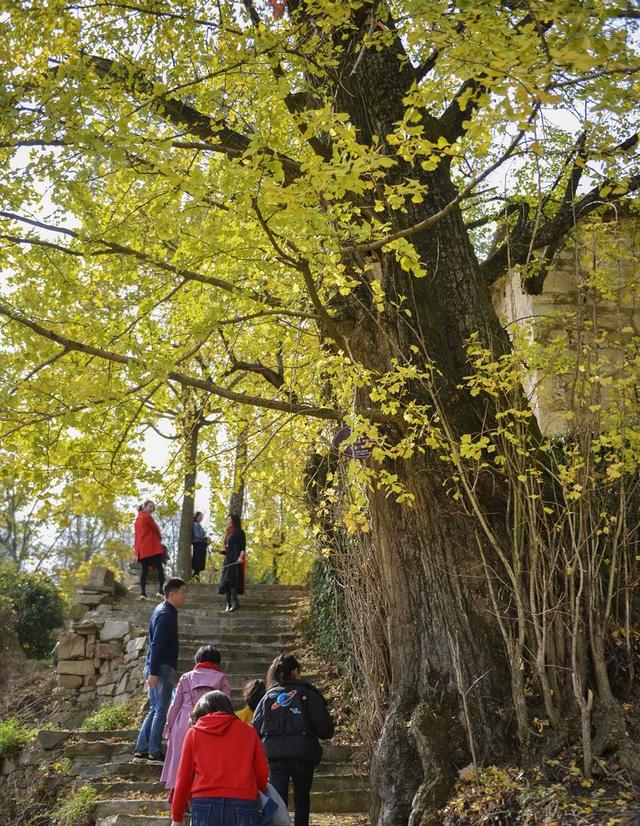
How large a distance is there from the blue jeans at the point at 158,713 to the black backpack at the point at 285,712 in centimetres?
212

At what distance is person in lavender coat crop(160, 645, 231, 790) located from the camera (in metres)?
6.35

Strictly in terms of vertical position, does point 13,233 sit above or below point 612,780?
above

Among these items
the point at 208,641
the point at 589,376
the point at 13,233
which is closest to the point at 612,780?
the point at 589,376

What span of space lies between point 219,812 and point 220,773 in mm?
197

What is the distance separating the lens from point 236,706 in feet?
30.1

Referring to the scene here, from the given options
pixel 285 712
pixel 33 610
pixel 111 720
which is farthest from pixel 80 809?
pixel 33 610

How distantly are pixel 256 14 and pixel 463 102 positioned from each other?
123 inches

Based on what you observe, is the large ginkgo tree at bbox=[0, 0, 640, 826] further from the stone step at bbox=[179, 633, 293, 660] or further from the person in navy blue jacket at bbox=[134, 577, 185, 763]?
the stone step at bbox=[179, 633, 293, 660]

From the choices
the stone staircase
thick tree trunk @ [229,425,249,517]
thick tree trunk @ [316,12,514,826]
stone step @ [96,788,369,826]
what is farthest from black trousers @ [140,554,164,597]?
thick tree trunk @ [316,12,514,826]

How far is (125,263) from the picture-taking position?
7.08 metres

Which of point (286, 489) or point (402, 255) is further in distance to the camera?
point (286, 489)

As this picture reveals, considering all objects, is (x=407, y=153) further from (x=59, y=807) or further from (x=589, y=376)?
(x=59, y=807)

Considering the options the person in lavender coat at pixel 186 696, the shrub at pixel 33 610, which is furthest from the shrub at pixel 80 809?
the shrub at pixel 33 610

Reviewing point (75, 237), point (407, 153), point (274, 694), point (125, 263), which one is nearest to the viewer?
point (407, 153)
